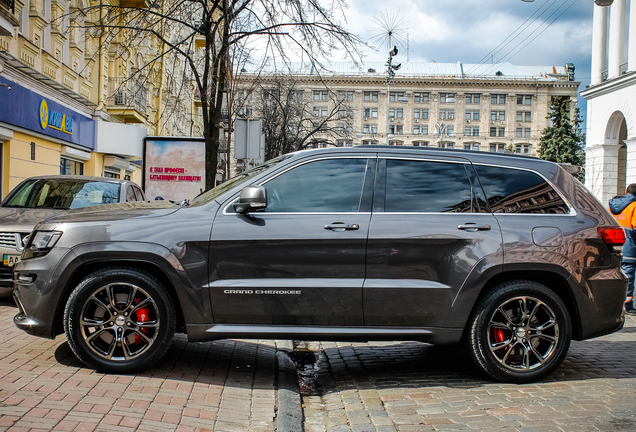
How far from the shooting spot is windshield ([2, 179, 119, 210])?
8812 mm

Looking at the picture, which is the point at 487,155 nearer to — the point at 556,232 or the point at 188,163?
the point at 556,232

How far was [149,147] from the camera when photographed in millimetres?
16172

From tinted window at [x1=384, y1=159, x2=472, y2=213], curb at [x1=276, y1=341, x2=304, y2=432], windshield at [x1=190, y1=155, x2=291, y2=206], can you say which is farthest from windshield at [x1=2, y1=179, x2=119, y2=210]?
tinted window at [x1=384, y1=159, x2=472, y2=213]

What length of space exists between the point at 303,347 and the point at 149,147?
1115 cm

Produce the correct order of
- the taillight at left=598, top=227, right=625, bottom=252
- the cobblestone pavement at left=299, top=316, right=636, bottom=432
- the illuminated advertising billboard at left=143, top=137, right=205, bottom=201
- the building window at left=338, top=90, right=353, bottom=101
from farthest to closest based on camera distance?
the building window at left=338, top=90, right=353, bottom=101, the illuminated advertising billboard at left=143, top=137, right=205, bottom=201, the taillight at left=598, top=227, right=625, bottom=252, the cobblestone pavement at left=299, top=316, right=636, bottom=432

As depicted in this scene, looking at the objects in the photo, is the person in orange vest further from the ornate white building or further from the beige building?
the beige building

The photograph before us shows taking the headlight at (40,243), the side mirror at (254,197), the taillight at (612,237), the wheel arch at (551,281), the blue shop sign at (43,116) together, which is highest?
the blue shop sign at (43,116)

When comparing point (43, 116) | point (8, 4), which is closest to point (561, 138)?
point (43, 116)

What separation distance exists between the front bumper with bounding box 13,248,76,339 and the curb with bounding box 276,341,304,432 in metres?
1.86

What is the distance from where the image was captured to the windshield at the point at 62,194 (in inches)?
347

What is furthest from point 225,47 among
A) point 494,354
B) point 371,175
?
point 494,354

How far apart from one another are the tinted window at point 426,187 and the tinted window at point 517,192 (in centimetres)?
20

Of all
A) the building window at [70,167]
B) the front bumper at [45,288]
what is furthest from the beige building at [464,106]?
the front bumper at [45,288]

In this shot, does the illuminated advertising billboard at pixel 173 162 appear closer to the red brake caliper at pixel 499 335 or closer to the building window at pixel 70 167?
the building window at pixel 70 167
